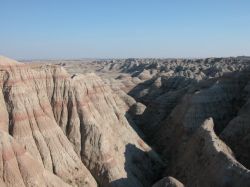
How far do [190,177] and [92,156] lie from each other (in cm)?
1068

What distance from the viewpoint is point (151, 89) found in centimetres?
9075

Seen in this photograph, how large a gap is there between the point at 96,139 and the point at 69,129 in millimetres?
3122

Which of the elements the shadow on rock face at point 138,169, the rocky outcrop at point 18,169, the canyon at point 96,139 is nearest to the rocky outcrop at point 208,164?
the canyon at point 96,139

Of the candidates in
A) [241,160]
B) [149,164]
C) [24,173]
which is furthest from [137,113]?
[24,173]

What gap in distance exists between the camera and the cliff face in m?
42.1

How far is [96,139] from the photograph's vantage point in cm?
4684

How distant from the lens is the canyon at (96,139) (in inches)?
1446

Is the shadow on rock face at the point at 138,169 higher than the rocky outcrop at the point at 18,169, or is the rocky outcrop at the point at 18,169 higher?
the rocky outcrop at the point at 18,169

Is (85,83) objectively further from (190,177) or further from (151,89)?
(151,89)

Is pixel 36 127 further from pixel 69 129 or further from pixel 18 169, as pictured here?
pixel 18 169

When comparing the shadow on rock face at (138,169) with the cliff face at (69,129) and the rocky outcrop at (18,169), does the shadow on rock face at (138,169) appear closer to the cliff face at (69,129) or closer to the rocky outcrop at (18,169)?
the cliff face at (69,129)

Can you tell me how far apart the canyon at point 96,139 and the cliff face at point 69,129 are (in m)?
0.10

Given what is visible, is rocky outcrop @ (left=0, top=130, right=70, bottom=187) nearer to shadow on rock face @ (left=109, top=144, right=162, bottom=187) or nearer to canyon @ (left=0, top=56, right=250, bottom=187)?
canyon @ (left=0, top=56, right=250, bottom=187)

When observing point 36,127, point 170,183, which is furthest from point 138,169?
point 170,183
